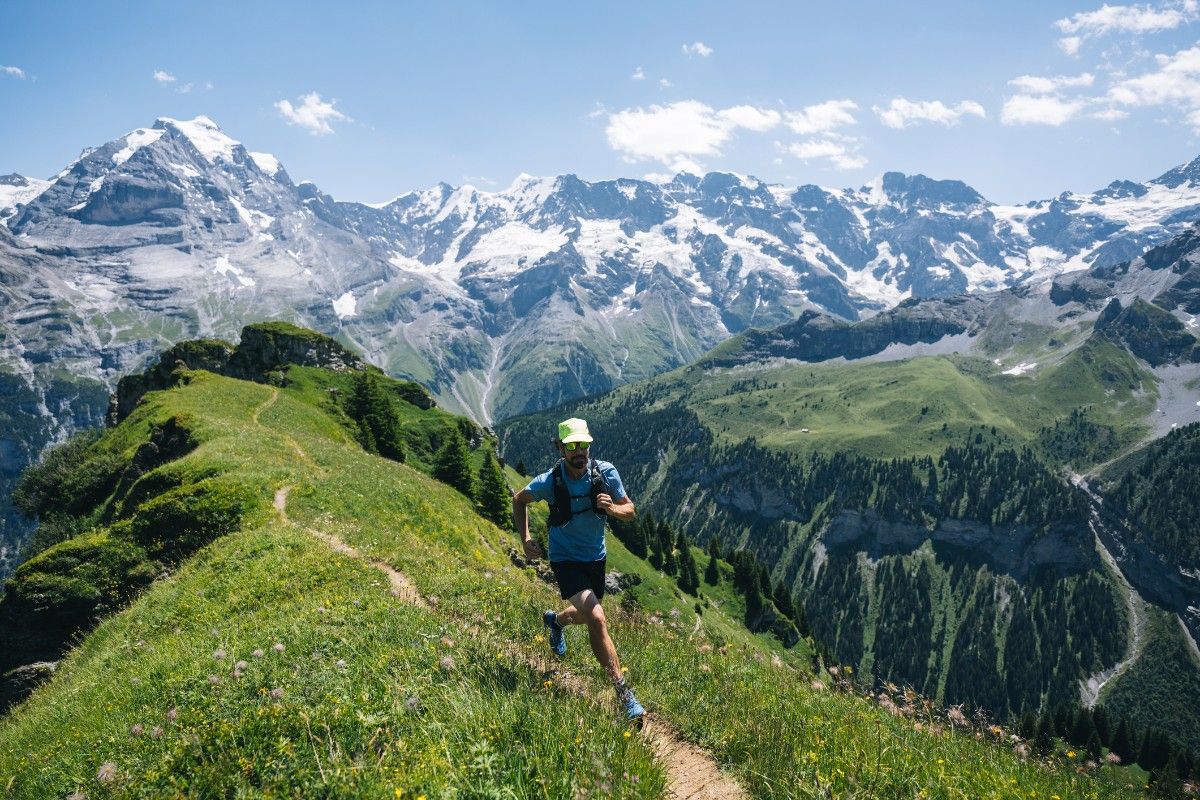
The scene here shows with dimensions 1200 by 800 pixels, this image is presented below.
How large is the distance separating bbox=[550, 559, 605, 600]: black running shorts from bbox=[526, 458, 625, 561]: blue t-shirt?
0.09m

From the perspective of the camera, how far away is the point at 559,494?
382 inches

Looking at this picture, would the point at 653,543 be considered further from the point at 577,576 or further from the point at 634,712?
the point at 634,712

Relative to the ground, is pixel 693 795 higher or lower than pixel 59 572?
higher

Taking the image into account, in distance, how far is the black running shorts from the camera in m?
9.60

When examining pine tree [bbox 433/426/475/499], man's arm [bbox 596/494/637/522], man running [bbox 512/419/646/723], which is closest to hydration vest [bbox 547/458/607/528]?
man running [bbox 512/419/646/723]

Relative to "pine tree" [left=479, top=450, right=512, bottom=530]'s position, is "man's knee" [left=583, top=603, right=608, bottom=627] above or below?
above

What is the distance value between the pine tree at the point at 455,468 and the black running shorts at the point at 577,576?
5791 cm

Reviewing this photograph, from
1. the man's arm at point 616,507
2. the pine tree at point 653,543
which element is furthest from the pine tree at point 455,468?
the pine tree at point 653,543

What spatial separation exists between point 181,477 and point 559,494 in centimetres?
2459

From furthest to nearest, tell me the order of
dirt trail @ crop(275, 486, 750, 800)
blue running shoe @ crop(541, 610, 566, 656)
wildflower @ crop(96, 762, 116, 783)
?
blue running shoe @ crop(541, 610, 566, 656), dirt trail @ crop(275, 486, 750, 800), wildflower @ crop(96, 762, 116, 783)

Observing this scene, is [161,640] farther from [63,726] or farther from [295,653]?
[295,653]

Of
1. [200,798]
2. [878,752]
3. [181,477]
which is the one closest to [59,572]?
[181,477]

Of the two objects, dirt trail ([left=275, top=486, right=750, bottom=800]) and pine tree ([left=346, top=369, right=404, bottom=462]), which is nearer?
dirt trail ([left=275, top=486, right=750, bottom=800])

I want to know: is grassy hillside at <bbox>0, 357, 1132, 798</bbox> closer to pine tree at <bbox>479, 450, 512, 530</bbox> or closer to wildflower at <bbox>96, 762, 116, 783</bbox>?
wildflower at <bbox>96, 762, 116, 783</bbox>
